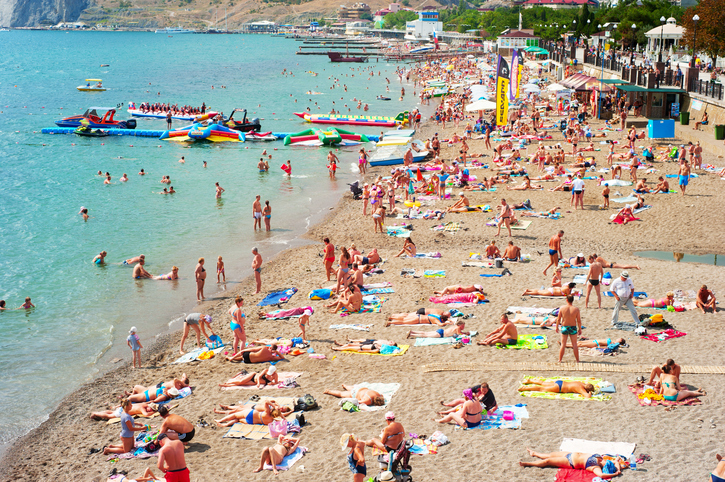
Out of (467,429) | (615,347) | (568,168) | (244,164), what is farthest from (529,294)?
(244,164)

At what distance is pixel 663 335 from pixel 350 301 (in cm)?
631

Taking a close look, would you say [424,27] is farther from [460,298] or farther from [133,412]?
[133,412]

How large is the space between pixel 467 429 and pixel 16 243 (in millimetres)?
19083

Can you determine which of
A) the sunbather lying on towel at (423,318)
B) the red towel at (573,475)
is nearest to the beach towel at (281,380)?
the sunbather lying on towel at (423,318)

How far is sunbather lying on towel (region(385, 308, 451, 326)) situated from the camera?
13211 millimetres

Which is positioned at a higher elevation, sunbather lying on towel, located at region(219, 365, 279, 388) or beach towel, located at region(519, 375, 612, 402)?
beach towel, located at region(519, 375, 612, 402)

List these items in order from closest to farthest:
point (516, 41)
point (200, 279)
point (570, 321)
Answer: point (570, 321) → point (200, 279) → point (516, 41)

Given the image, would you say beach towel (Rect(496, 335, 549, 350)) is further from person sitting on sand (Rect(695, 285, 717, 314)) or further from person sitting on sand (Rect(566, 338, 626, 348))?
person sitting on sand (Rect(695, 285, 717, 314))

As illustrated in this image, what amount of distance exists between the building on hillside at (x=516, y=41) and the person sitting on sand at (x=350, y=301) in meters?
66.5

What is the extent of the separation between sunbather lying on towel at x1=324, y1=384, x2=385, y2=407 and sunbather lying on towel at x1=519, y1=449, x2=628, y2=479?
8.95ft

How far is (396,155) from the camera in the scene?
31953 mm

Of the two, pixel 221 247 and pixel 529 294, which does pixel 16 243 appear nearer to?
pixel 221 247

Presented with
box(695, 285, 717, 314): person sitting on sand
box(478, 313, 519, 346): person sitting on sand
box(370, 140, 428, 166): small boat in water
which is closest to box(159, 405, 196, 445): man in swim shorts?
box(478, 313, 519, 346): person sitting on sand

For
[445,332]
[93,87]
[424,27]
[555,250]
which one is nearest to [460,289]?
[445,332]
